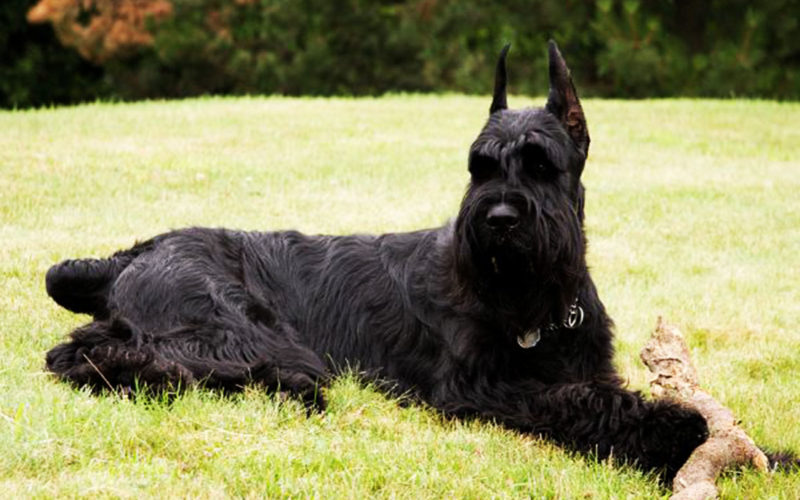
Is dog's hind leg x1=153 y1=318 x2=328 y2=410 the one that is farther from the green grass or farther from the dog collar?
the dog collar

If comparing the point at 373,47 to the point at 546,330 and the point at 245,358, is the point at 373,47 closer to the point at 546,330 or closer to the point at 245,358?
the point at 245,358

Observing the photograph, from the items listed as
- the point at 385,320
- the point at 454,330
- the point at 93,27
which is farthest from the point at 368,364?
the point at 93,27

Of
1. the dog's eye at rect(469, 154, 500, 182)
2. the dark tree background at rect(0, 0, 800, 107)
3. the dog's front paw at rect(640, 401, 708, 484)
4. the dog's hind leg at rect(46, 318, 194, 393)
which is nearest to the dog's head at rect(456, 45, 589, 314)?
the dog's eye at rect(469, 154, 500, 182)

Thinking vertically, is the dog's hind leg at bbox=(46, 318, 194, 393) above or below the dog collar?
below

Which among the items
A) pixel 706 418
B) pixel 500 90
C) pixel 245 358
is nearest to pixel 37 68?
pixel 245 358

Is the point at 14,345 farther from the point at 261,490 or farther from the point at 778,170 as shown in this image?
the point at 778,170

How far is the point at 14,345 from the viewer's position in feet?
18.0

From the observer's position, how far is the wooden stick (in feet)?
12.9

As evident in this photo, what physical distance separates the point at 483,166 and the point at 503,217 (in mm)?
373

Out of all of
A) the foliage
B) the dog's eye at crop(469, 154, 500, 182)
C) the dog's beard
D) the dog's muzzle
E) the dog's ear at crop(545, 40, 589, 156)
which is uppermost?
the dog's ear at crop(545, 40, 589, 156)

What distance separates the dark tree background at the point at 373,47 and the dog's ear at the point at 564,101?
18124mm

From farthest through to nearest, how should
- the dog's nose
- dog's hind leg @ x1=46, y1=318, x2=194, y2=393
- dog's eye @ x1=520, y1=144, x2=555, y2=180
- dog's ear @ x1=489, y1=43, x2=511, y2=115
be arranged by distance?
dog's ear @ x1=489, y1=43, x2=511, y2=115
dog's hind leg @ x1=46, y1=318, x2=194, y2=393
dog's eye @ x1=520, y1=144, x2=555, y2=180
the dog's nose

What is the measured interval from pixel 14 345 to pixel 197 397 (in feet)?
4.76

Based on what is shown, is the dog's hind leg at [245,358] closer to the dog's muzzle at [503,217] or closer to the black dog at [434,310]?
the black dog at [434,310]
